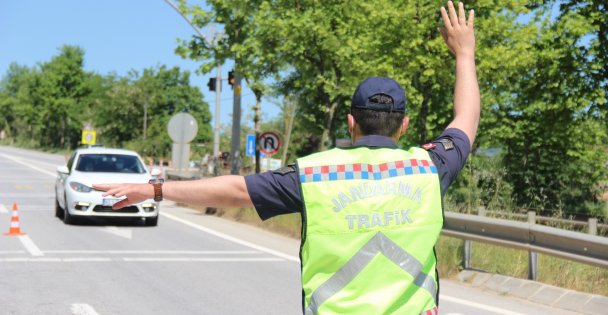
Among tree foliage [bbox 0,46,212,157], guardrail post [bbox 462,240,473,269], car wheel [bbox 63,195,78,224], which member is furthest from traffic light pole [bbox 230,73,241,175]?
tree foliage [bbox 0,46,212,157]

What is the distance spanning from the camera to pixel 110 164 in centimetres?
1636

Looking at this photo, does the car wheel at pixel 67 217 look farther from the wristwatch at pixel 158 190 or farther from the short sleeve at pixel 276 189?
the short sleeve at pixel 276 189

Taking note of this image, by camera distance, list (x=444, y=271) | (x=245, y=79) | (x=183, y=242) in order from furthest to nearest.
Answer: (x=245, y=79), (x=183, y=242), (x=444, y=271)

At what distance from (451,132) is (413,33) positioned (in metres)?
17.0

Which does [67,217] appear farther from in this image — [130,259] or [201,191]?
[201,191]

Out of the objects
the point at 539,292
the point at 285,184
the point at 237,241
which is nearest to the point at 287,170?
the point at 285,184

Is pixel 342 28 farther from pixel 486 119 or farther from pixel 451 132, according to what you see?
pixel 451 132

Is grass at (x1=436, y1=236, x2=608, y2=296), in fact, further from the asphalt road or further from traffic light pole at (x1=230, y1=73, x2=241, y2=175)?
traffic light pole at (x1=230, y1=73, x2=241, y2=175)

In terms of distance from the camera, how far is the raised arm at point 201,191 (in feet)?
8.46

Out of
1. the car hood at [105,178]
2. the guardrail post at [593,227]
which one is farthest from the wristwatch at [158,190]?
the car hood at [105,178]

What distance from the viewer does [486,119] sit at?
112 feet

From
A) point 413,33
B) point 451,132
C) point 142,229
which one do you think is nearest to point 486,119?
point 413,33

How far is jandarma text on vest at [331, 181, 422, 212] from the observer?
2500mm

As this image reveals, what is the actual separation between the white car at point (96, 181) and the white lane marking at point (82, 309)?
625 centimetres
